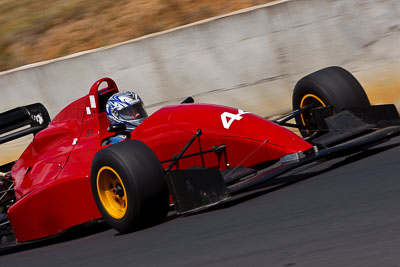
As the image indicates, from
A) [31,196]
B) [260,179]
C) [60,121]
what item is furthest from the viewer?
[60,121]

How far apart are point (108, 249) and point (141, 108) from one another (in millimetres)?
1815

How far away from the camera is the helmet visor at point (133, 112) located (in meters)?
7.23

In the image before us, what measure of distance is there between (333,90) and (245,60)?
244 centimetres

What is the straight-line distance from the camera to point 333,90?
700 centimetres

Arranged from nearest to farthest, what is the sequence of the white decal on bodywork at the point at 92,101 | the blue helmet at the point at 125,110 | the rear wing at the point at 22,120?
the blue helmet at the point at 125,110, the white decal on bodywork at the point at 92,101, the rear wing at the point at 22,120

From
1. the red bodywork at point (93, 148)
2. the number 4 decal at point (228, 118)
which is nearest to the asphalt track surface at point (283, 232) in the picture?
the red bodywork at point (93, 148)

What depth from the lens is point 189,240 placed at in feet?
17.9

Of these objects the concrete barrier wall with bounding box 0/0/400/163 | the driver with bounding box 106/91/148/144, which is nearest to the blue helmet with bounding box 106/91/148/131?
the driver with bounding box 106/91/148/144

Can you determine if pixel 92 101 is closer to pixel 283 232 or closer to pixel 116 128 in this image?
pixel 116 128

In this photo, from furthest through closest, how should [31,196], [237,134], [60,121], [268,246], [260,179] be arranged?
[60,121] → [31,196] → [237,134] → [260,179] → [268,246]

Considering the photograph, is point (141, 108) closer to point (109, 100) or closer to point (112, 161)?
point (109, 100)

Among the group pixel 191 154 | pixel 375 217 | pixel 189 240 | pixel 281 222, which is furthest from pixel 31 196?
→ pixel 375 217

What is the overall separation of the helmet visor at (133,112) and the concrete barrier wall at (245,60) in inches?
88.6

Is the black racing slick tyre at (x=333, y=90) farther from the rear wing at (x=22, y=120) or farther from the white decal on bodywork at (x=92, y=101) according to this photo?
the rear wing at (x=22, y=120)
